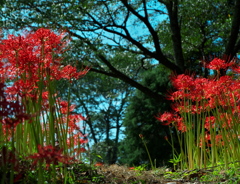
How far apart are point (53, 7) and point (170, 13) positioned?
4208 millimetres

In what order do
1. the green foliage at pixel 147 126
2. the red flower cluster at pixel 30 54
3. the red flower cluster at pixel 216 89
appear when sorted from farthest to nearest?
1. the green foliage at pixel 147 126
2. the red flower cluster at pixel 216 89
3. the red flower cluster at pixel 30 54

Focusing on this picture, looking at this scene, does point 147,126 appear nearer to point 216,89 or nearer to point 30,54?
point 216,89

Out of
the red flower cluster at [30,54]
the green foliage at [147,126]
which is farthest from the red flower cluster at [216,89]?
the green foliage at [147,126]

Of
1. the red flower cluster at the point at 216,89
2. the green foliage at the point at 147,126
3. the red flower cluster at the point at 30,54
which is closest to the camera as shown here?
the red flower cluster at the point at 30,54

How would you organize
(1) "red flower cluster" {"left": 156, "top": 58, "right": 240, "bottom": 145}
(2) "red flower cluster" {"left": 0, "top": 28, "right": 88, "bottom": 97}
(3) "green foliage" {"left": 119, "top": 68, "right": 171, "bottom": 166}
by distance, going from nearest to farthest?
(2) "red flower cluster" {"left": 0, "top": 28, "right": 88, "bottom": 97}, (1) "red flower cluster" {"left": 156, "top": 58, "right": 240, "bottom": 145}, (3) "green foliage" {"left": 119, "top": 68, "right": 171, "bottom": 166}

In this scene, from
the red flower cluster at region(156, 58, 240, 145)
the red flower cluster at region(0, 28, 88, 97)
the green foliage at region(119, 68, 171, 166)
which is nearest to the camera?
the red flower cluster at region(0, 28, 88, 97)

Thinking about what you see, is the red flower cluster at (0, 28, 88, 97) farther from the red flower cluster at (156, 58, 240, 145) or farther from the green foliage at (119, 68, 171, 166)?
the green foliage at (119, 68, 171, 166)

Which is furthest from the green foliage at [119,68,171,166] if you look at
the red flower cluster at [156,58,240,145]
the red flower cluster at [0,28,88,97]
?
the red flower cluster at [0,28,88,97]

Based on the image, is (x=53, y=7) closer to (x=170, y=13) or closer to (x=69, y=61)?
(x=69, y=61)

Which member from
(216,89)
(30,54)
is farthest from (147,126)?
(30,54)

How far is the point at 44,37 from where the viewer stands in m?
2.61

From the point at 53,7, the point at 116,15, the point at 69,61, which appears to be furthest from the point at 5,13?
the point at 116,15

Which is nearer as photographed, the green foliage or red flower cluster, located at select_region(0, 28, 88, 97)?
red flower cluster, located at select_region(0, 28, 88, 97)

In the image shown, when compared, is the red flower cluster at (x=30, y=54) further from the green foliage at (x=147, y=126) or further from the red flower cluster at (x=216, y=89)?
the green foliage at (x=147, y=126)
